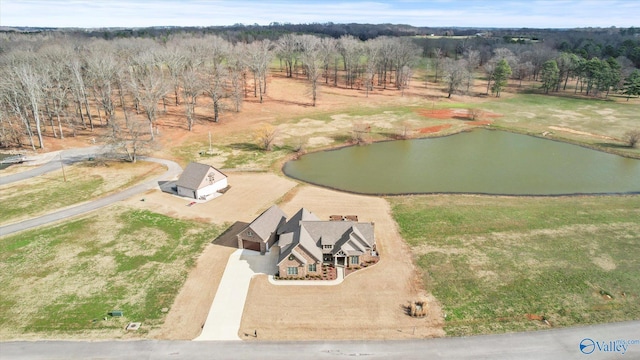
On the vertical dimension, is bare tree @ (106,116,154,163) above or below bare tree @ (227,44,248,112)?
below

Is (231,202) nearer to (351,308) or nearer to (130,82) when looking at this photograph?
(351,308)

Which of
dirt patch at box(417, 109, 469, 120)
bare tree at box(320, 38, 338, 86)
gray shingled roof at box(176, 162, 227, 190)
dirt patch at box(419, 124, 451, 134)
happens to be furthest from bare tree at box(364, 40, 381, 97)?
gray shingled roof at box(176, 162, 227, 190)

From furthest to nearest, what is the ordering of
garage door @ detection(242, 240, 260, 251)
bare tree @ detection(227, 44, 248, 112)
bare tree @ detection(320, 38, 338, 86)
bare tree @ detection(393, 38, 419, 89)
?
bare tree @ detection(320, 38, 338, 86) → bare tree @ detection(393, 38, 419, 89) → bare tree @ detection(227, 44, 248, 112) → garage door @ detection(242, 240, 260, 251)

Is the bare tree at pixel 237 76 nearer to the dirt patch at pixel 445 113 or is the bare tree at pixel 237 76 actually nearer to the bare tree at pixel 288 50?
the bare tree at pixel 288 50

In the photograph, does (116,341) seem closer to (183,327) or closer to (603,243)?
(183,327)

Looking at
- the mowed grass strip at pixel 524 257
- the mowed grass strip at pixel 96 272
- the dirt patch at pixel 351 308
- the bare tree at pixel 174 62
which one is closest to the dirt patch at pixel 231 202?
the mowed grass strip at pixel 96 272

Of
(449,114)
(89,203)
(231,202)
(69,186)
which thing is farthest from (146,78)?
(449,114)

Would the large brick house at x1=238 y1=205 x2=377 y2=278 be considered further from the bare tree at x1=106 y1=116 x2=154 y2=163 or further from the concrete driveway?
the bare tree at x1=106 y1=116 x2=154 y2=163
